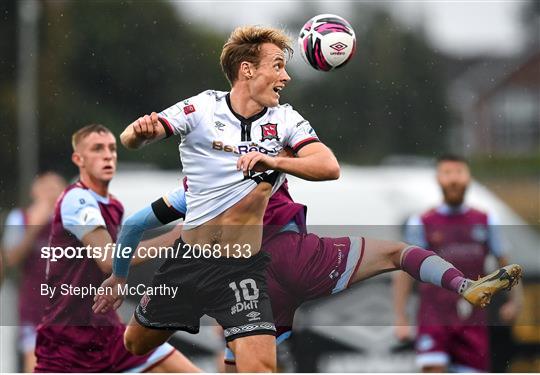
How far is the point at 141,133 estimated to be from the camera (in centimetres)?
604

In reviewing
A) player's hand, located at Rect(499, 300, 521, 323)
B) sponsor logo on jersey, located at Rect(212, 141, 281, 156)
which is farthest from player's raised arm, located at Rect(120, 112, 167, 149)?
player's hand, located at Rect(499, 300, 521, 323)

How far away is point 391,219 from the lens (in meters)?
11.1

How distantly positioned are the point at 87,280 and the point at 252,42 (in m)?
1.67

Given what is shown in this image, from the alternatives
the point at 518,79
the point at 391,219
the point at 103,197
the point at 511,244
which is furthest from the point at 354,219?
the point at 518,79

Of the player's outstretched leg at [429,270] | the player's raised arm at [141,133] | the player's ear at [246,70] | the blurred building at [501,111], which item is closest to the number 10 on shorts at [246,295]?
the player's outstretched leg at [429,270]

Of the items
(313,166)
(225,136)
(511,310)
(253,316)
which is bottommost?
(511,310)

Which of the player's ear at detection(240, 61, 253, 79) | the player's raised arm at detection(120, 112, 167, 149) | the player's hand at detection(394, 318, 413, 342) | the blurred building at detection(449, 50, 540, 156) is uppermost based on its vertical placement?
the blurred building at detection(449, 50, 540, 156)

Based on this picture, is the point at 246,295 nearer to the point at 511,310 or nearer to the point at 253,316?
the point at 253,316

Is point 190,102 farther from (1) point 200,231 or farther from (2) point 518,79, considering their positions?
(2) point 518,79

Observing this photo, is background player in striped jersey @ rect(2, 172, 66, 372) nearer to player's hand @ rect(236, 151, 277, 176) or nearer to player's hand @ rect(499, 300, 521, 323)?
player's hand @ rect(236, 151, 277, 176)

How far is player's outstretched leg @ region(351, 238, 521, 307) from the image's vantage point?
6453 millimetres

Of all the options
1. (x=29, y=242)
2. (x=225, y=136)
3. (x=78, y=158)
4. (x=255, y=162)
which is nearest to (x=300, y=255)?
(x=225, y=136)

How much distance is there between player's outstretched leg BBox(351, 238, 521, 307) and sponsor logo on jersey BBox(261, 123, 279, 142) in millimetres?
821

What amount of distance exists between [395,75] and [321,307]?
30.7ft
